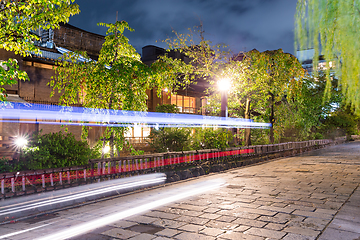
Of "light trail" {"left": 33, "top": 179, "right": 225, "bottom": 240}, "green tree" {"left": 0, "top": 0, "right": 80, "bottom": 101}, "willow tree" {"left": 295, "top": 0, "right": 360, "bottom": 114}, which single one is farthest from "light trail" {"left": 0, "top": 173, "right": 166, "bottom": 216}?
"willow tree" {"left": 295, "top": 0, "right": 360, "bottom": 114}

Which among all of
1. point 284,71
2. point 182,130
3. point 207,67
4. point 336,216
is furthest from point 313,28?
point 284,71

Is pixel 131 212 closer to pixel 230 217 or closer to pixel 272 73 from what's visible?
pixel 230 217

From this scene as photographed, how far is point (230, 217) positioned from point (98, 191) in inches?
165

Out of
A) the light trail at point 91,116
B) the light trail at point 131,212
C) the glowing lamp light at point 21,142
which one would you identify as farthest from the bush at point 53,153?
the light trail at point 131,212

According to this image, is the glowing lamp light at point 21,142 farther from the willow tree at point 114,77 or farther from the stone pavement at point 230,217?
the stone pavement at point 230,217

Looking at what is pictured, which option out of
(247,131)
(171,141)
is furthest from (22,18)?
A: (247,131)

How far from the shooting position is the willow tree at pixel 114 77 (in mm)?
10047

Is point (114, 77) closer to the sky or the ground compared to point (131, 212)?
closer to the sky

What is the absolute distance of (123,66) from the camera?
10164 mm

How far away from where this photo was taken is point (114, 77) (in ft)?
32.5

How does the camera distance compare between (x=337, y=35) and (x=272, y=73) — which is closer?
(x=337, y=35)

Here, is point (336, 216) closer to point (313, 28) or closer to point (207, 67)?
point (313, 28)

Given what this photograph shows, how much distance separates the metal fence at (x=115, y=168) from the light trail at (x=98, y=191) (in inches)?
12.6

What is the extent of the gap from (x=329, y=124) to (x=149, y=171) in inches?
1458
